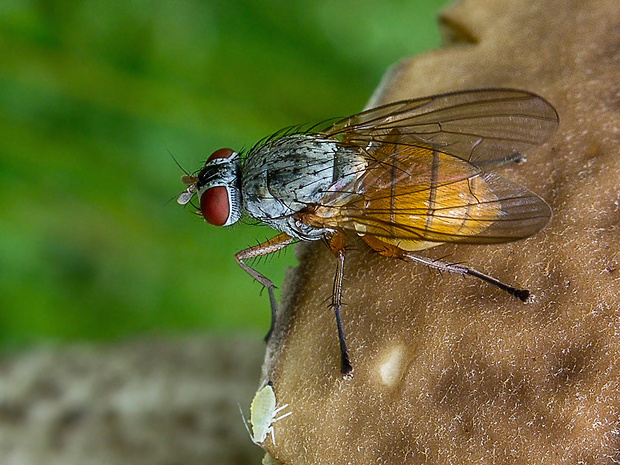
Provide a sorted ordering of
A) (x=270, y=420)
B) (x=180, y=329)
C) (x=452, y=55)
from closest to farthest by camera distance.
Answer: (x=270, y=420) < (x=452, y=55) < (x=180, y=329)

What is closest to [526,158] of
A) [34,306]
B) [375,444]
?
[375,444]

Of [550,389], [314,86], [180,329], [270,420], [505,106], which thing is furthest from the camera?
[314,86]

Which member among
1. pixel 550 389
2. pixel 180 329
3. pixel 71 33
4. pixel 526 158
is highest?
pixel 71 33

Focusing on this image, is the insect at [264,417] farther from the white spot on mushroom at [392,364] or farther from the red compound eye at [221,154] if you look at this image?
the red compound eye at [221,154]

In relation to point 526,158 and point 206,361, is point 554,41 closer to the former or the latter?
point 526,158

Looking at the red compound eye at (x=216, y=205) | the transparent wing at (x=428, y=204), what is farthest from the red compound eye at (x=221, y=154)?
the transparent wing at (x=428, y=204)
